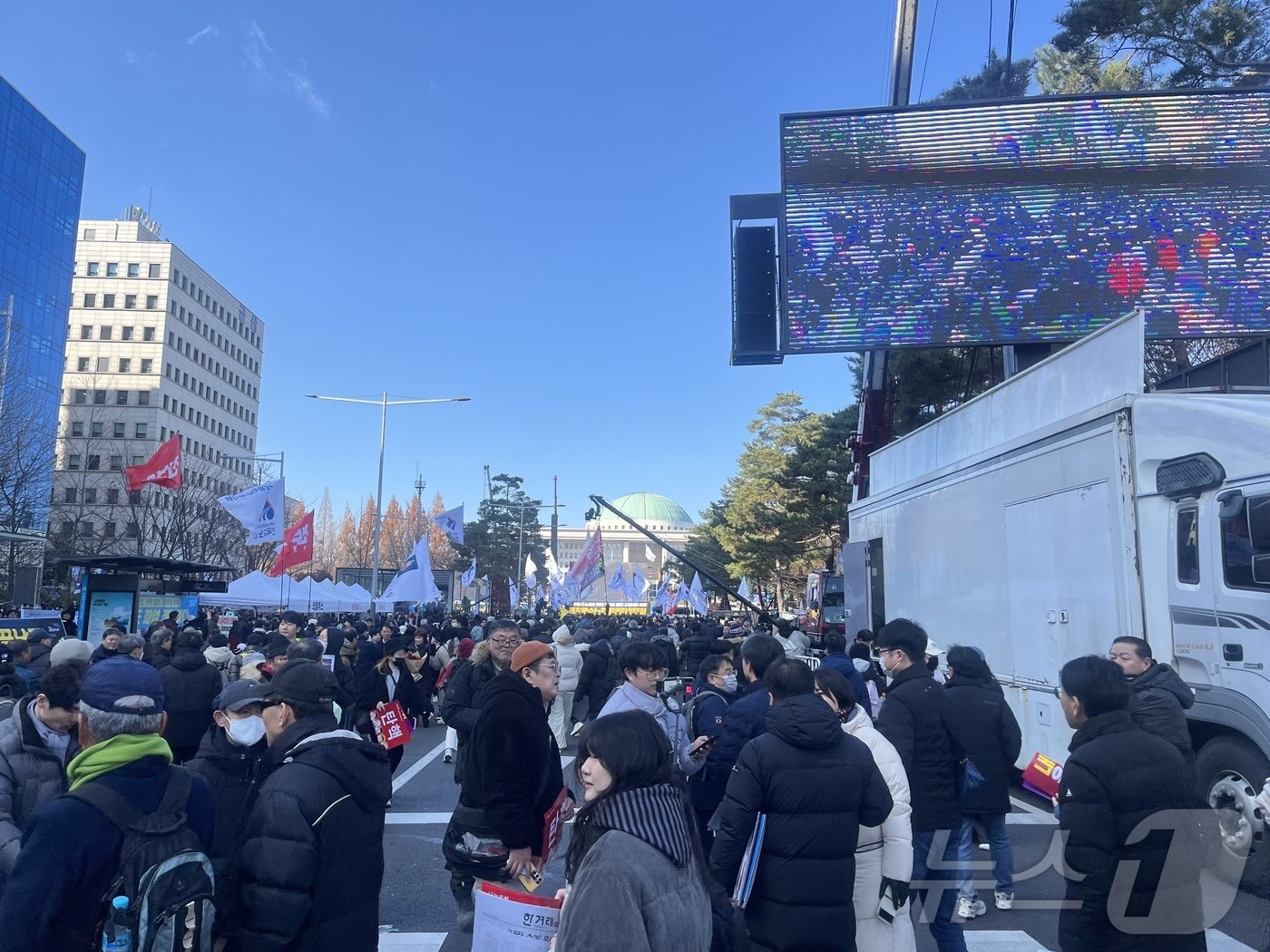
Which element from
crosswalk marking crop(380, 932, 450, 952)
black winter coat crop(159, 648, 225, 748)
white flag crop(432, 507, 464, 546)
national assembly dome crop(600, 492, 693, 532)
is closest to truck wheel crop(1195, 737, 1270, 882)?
crosswalk marking crop(380, 932, 450, 952)

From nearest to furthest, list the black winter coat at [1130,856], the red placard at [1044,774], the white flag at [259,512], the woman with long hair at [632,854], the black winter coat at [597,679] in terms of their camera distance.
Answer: the woman with long hair at [632,854] → the black winter coat at [1130,856] → the red placard at [1044,774] → the black winter coat at [597,679] → the white flag at [259,512]

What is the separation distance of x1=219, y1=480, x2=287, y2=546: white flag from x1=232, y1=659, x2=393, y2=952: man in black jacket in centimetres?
1809

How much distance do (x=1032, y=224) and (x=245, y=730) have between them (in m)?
13.4

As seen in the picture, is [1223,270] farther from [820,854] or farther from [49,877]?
[49,877]

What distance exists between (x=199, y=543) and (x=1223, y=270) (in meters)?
41.1

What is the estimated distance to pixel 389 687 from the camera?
29.1ft

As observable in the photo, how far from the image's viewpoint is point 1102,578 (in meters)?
6.97

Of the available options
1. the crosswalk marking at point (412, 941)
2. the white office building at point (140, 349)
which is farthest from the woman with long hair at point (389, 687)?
→ the white office building at point (140, 349)

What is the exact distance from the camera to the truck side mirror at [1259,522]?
19.1 feet

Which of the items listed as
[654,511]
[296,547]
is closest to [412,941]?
[296,547]

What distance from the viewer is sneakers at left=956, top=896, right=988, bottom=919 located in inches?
220

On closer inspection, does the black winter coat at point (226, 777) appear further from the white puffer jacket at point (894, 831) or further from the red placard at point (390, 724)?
the red placard at point (390, 724)

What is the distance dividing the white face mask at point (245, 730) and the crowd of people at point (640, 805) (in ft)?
0.04

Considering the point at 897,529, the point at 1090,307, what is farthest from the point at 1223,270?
the point at 897,529
